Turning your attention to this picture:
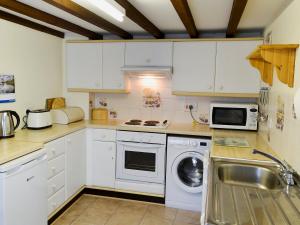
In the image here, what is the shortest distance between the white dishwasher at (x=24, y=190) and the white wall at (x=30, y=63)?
0.90 meters

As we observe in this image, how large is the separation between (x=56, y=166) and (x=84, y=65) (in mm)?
1489

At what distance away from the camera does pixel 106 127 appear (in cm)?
358

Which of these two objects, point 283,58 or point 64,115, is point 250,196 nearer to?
point 283,58

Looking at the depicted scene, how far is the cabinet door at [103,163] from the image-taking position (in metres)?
3.62

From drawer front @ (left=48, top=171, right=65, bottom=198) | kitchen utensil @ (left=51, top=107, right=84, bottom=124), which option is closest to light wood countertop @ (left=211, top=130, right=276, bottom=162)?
drawer front @ (left=48, top=171, right=65, bottom=198)

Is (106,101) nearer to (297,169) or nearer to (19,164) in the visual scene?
(19,164)

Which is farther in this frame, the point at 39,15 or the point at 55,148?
the point at 55,148

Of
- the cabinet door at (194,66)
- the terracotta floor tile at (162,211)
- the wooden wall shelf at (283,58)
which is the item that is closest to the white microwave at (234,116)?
the cabinet door at (194,66)

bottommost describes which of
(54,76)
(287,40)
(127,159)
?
(127,159)

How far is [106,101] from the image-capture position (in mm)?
4172

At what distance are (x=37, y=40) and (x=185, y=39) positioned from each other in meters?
1.81

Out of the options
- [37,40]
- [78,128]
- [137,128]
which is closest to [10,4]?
[37,40]

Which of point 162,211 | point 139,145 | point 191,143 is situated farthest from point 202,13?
point 162,211

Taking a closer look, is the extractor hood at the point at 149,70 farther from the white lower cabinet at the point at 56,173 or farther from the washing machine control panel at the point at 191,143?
the white lower cabinet at the point at 56,173
